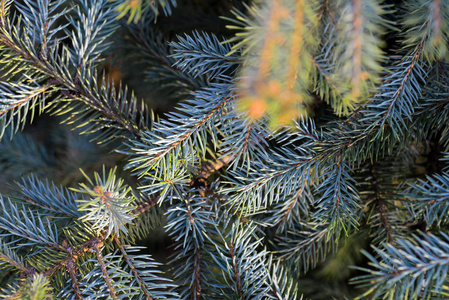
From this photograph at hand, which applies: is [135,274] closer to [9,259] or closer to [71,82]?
[9,259]

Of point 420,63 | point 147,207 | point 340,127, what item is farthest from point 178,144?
point 420,63

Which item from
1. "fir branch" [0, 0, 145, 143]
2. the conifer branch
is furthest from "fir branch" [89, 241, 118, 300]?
"fir branch" [0, 0, 145, 143]

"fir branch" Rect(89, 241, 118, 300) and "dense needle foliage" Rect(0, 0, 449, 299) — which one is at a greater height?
"dense needle foliage" Rect(0, 0, 449, 299)

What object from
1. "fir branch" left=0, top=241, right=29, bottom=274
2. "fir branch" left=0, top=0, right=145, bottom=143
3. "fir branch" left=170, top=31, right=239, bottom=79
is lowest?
"fir branch" left=0, top=241, right=29, bottom=274

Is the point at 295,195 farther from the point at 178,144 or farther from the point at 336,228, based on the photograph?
the point at 178,144

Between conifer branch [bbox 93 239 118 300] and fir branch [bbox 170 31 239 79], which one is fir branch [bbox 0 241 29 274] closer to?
conifer branch [bbox 93 239 118 300]

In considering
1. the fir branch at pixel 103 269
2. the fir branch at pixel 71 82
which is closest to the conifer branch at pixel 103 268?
the fir branch at pixel 103 269

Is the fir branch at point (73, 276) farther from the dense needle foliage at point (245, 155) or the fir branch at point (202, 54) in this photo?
the fir branch at point (202, 54)

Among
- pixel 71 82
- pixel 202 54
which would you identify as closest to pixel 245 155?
pixel 202 54
